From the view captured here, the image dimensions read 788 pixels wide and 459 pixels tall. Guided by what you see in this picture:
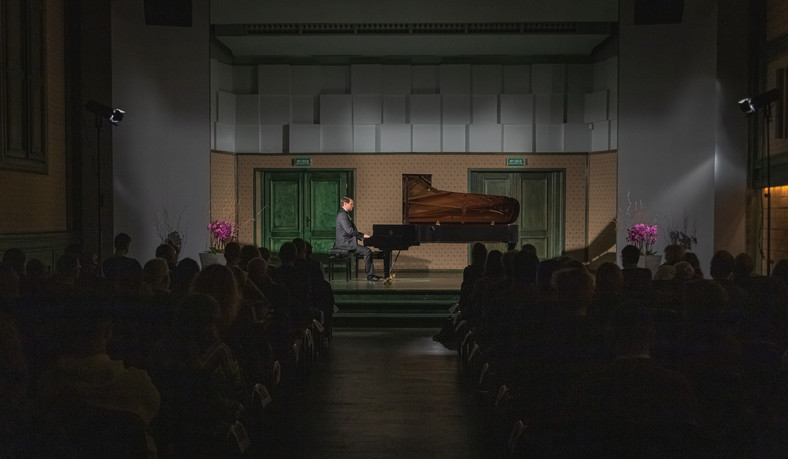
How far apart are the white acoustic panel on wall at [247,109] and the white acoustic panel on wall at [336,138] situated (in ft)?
4.02

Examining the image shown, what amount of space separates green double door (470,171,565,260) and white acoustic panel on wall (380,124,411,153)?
134 cm

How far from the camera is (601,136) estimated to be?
12906 millimetres

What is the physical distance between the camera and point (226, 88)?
44.3ft

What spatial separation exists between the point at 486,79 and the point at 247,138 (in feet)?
14.7

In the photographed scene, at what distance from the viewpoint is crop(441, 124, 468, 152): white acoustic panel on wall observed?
44.2 feet

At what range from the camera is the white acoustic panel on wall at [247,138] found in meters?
13.5

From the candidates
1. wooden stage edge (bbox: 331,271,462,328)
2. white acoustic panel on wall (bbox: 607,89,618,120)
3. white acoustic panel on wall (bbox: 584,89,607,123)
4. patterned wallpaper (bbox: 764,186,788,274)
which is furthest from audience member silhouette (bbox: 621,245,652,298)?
white acoustic panel on wall (bbox: 584,89,607,123)

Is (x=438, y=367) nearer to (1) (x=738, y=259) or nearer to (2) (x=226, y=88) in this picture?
(1) (x=738, y=259)

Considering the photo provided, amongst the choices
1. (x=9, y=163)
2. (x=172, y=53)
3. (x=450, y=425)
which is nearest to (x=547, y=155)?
(x=172, y=53)

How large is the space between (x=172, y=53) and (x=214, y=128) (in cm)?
208

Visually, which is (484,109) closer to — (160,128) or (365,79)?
(365,79)

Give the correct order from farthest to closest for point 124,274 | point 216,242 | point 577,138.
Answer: point 577,138 < point 216,242 < point 124,274

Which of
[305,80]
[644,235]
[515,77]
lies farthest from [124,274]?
[515,77]

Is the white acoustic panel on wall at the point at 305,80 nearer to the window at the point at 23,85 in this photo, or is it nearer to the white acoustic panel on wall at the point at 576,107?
the white acoustic panel on wall at the point at 576,107
